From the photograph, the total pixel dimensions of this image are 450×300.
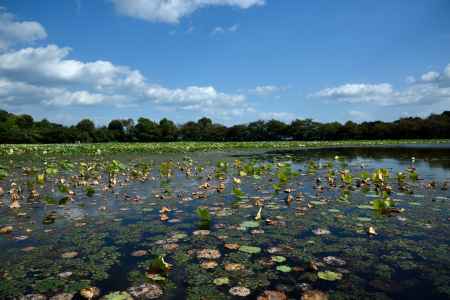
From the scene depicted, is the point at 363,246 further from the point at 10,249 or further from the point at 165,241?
the point at 10,249

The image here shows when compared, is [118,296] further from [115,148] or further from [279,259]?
[115,148]

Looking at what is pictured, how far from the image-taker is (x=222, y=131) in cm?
8419

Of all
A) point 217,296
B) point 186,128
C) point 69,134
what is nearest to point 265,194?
point 217,296

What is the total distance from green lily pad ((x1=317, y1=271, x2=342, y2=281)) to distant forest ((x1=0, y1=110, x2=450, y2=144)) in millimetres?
64347

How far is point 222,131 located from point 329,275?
267 ft

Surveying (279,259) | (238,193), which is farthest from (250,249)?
(238,193)

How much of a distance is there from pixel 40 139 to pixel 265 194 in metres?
68.0

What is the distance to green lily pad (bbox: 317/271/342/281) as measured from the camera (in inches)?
119

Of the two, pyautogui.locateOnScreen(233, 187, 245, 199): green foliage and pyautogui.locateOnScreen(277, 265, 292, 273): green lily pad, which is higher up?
pyautogui.locateOnScreen(233, 187, 245, 199): green foliage

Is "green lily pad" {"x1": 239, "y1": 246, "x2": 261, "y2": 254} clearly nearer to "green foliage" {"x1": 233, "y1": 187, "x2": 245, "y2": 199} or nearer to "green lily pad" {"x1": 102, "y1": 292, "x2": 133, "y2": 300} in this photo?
"green lily pad" {"x1": 102, "y1": 292, "x2": 133, "y2": 300}

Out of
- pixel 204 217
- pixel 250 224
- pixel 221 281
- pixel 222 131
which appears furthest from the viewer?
pixel 222 131

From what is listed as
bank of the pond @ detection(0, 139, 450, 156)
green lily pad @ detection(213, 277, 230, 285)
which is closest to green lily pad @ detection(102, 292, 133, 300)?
green lily pad @ detection(213, 277, 230, 285)

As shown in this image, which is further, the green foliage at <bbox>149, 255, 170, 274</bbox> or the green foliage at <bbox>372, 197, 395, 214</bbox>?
the green foliage at <bbox>372, 197, 395, 214</bbox>

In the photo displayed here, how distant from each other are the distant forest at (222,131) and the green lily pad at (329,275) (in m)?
64.3
